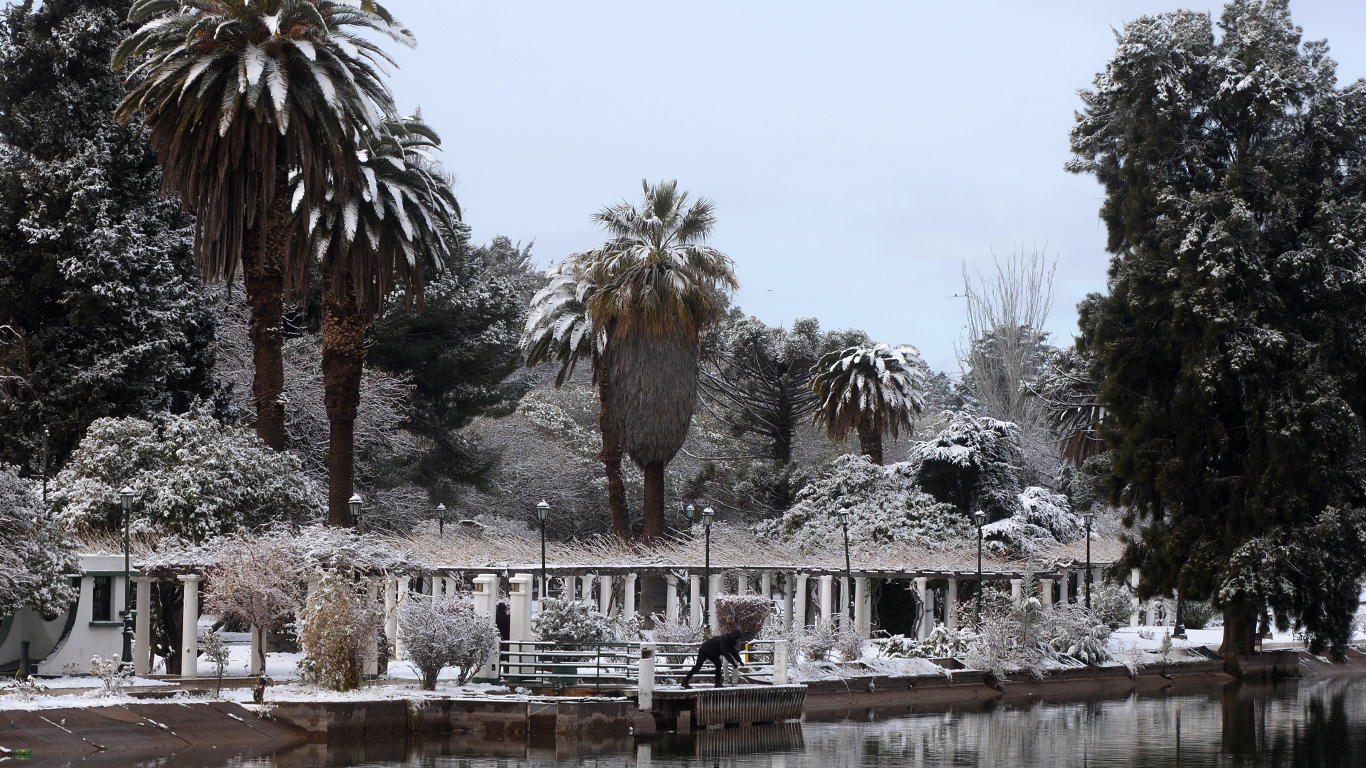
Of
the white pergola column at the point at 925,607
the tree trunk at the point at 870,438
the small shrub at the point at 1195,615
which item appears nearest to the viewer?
the white pergola column at the point at 925,607

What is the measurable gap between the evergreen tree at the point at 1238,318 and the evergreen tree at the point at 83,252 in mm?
26552

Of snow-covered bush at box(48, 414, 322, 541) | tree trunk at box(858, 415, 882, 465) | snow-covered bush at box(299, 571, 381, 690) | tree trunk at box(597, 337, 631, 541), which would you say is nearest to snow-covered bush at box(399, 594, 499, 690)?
snow-covered bush at box(299, 571, 381, 690)

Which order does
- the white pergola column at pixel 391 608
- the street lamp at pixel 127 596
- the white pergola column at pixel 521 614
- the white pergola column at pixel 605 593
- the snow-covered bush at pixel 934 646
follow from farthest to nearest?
1. the white pergola column at pixel 605 593
2. the snow-covered bush at pixel 934 646
3. the white pergola column at pixel 521 614
4. the street lamp at pixel 127 596
5. the white pergola column at pixel 391 608

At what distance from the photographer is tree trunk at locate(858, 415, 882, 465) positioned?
171 ft

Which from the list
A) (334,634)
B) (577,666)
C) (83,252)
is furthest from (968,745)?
(83,252)

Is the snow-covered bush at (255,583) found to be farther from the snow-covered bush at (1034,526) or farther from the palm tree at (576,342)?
the snow-covered bush at (1034,526)

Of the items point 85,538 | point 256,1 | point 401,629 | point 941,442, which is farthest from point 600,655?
point 941,442

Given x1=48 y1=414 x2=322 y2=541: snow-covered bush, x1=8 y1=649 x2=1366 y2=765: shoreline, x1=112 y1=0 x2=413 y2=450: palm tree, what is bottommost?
x1=8 y1=649 x2=1366 y2=765: shoreline

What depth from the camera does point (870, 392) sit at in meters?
51.0

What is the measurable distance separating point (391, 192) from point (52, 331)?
36.4ft

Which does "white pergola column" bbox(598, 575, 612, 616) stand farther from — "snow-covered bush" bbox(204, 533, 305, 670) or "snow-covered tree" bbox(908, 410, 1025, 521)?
"snow-covered tree" bbox(908, 410, 1025, 521)

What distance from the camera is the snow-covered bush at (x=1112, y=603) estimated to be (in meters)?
43.5

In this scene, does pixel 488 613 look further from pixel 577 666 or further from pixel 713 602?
pixel 713 602

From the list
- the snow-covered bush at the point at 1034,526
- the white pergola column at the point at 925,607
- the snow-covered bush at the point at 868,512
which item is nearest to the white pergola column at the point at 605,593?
the snow-covered bush at the point at 868,512
